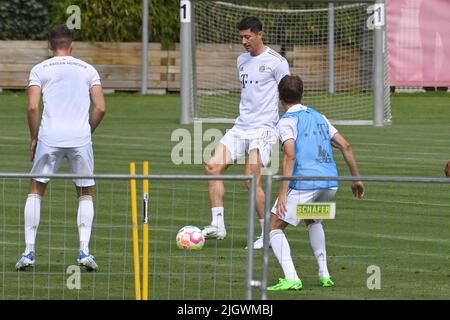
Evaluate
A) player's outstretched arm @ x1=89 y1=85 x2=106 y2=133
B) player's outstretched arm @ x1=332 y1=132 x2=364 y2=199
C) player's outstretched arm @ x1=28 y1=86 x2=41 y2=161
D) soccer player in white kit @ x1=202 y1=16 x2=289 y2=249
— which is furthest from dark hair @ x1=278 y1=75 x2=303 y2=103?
soccer player in white kit @ x1=202 y1=16 x2=289 y2=249

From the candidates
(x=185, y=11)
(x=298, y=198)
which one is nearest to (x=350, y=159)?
(x=298, y=198)

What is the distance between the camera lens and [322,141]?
11812mm

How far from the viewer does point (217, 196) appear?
14.2m

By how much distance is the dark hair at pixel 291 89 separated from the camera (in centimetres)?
1186

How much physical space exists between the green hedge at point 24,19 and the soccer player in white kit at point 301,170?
2948cm

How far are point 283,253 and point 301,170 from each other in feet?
2.43

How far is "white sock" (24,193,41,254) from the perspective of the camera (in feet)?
40.3

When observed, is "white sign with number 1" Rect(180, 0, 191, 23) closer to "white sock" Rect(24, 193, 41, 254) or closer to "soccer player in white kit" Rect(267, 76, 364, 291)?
"white sock" Rect(24, 193, 41, 254)

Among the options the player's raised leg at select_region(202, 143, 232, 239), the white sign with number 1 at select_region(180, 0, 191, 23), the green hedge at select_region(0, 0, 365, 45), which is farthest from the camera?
the green hedge at select_region(0, 0, 365, 45)

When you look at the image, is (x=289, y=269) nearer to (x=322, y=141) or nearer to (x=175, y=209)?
(x=322, y=141)

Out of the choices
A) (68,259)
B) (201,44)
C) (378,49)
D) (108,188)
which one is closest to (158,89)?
(201,44)

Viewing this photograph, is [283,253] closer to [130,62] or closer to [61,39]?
[61,39]

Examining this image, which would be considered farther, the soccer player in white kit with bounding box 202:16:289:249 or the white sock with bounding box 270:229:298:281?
the soccer player in white kit with bounding box 202:16:289:249

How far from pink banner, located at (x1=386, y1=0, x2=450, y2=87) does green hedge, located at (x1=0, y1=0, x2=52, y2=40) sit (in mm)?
10660
